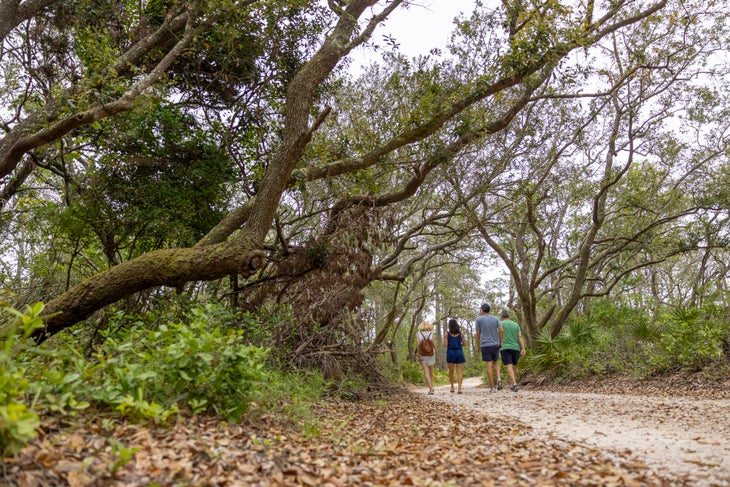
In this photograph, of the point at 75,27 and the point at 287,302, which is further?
the point at 75,27

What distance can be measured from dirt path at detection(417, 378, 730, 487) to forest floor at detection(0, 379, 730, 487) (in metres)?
0.02

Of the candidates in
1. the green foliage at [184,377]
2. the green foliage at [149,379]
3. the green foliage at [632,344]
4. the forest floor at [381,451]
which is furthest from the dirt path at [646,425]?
the green foliage at [184,377]

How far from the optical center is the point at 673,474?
3.36 metres

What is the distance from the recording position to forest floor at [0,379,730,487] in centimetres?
257

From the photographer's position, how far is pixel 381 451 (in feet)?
12.8

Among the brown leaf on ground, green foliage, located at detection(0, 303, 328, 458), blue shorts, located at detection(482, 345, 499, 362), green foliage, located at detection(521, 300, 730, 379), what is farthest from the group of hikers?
green foliage, located at detection(0, 303, 328, 458)

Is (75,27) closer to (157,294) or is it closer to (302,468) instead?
(157,294)

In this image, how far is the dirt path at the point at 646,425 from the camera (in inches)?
145

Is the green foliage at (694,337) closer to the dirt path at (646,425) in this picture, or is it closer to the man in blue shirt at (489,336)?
the dirt path at (646,425)

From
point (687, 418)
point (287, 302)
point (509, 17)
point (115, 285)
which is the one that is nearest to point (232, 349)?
point (115, 285)

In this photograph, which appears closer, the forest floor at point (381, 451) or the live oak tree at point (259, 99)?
the forest floor at point (381, 451)

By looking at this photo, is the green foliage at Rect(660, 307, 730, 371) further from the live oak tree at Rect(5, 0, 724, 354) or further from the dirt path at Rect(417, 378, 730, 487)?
the live oak tree at Rect(5, 0, 724, 354)

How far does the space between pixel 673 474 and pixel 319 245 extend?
5.98m

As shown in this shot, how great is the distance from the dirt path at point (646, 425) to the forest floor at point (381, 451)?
0.06 ft
